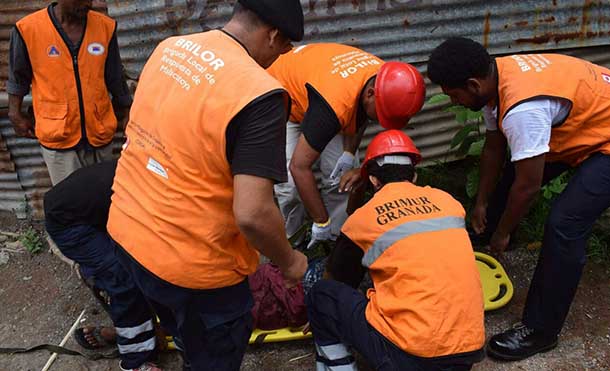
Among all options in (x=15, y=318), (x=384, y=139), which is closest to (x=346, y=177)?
(x=384, y=139)

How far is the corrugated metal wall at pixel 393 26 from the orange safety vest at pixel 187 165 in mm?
1802

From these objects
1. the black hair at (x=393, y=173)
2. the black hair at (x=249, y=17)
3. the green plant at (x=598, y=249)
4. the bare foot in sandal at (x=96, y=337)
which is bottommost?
the green plant at (x=598, y=249)

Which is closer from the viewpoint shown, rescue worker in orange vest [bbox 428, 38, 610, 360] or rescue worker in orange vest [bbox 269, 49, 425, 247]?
rescue worker in orange vest [bbox 428, 38, 610, 360]

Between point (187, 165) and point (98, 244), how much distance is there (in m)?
1.03

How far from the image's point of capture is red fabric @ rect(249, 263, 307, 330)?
2.85 metres

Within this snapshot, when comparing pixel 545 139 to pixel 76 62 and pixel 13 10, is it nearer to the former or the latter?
pixel 76 62

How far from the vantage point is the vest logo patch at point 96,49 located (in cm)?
307

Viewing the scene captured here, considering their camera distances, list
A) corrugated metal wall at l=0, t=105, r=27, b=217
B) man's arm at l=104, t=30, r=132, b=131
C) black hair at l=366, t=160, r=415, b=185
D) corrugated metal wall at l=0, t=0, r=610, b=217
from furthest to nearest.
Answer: corrugated metal wall at l=0, t=105, r=27, b=217, corrugated metal wall at l=0, t=0, r=610, b=217, man's arm at l=104, t=30, r=132, b=131, black hair at l=366, t=160, r=415, b=185

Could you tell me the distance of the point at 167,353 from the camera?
291 centimetres

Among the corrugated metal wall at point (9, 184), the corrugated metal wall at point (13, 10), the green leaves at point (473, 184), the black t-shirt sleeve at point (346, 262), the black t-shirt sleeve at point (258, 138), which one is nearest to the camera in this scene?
the black t-shirt sleeve at point (258, 138)

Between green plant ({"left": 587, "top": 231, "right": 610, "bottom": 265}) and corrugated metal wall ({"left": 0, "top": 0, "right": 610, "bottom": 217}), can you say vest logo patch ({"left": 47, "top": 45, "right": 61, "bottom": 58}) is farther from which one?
green plant ({"left": 587, "top": 231, "right": 610, "bottom": 265})

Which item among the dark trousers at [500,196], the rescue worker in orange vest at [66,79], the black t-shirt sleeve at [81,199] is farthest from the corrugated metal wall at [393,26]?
the black t-shirt sleeve at [81,199]

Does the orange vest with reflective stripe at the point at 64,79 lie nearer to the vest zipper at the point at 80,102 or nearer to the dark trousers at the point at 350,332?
the vest zipper at the point at 80,102

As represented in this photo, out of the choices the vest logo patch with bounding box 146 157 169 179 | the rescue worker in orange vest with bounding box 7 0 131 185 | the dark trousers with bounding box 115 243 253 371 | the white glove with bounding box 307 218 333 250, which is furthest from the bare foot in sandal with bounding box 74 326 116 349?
the vest logo patch with bounding box 146 157 169 179
